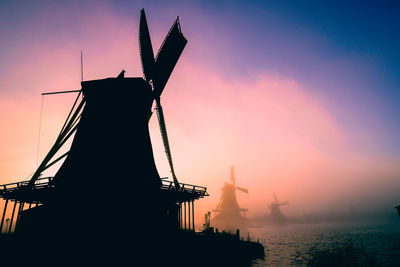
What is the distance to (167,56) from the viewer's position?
16531 millimetres

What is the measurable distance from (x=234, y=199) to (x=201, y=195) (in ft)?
312

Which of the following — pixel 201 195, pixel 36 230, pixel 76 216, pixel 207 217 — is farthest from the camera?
pixel 207 217

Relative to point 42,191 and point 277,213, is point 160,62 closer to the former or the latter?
point 42,191

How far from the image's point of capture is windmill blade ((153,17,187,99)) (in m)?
15.9

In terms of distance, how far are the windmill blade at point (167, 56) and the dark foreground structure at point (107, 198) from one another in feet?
0.59

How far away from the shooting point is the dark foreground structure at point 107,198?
36.2 ft

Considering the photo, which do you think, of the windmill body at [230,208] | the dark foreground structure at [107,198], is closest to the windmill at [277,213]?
the windmill body at [230,208]

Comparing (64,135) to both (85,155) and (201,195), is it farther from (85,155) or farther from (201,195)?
(201,195)

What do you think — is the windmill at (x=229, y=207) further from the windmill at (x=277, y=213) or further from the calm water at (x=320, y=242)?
the windmill at (x=277, y=213)

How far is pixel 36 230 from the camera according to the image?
1220 centimetres

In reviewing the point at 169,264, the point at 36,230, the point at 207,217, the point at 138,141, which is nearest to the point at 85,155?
the point at 138,141

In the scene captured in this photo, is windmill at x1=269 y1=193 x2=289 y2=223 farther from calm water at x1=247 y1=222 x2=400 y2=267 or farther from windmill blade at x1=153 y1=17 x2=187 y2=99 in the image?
windmill blade at x1=153 y1=17 x2=187 y2=99

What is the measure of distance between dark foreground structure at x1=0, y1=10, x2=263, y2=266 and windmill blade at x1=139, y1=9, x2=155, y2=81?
2.01m

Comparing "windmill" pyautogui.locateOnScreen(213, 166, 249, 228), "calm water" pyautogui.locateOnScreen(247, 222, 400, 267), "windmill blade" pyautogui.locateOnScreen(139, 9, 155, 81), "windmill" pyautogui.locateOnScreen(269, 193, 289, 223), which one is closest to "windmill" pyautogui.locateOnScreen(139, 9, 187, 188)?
"windmill blade" pyautogui.locateOnScreen(139, 9, 155, 81)
